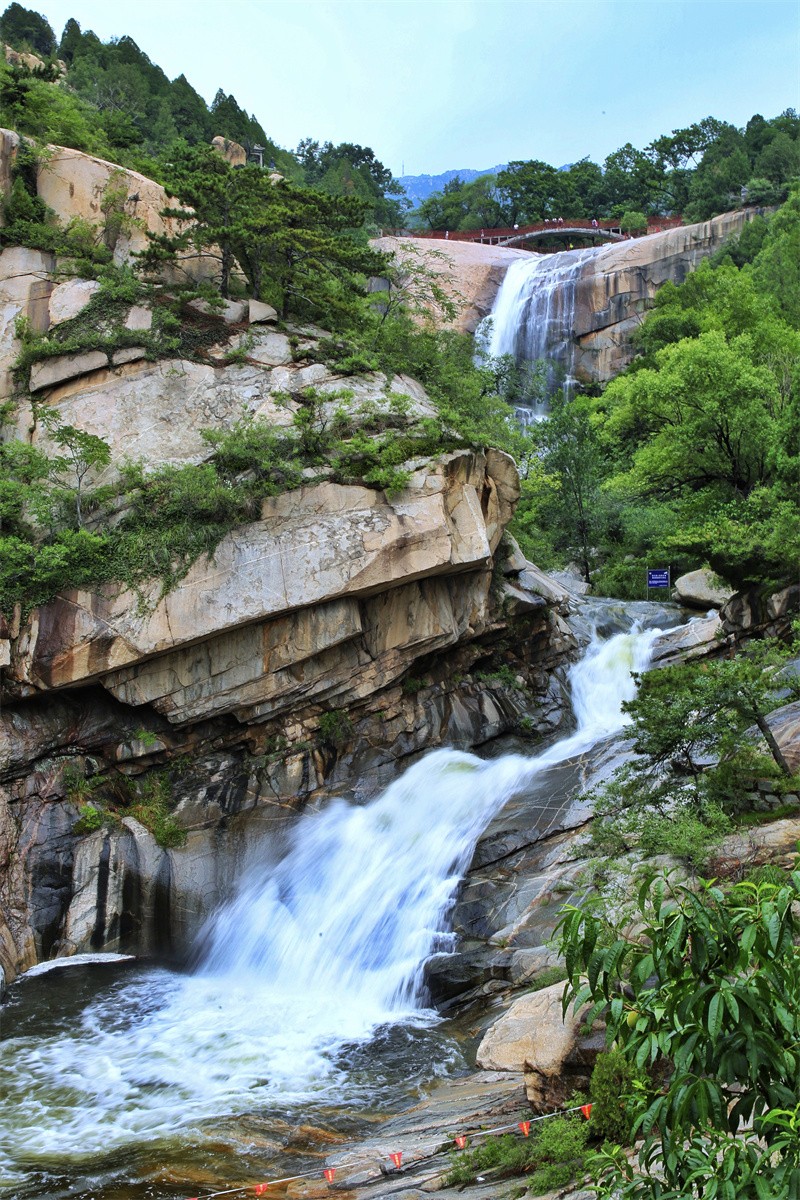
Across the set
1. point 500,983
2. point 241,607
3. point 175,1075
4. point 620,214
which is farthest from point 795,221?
point 175,1075

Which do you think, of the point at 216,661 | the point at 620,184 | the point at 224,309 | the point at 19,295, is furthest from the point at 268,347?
the point at 620,184

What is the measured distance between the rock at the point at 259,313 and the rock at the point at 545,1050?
16.4 m

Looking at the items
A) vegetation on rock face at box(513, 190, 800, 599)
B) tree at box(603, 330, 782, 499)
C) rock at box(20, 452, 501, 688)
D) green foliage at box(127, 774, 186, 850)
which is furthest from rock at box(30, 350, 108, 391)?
tree at box(603, 330, 782, 499)

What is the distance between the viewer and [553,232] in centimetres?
5569

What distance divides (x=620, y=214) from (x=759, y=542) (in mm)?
48336

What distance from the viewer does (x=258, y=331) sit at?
20.8m

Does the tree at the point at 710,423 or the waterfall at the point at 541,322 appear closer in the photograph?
the tree at the point at 710,423

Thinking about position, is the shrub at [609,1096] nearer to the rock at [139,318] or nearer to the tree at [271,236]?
the rock at [139,318]

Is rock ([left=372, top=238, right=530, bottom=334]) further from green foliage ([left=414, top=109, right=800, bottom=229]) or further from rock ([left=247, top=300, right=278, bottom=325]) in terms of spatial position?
rock ([left=247, top=300, right=278, bottom=325])

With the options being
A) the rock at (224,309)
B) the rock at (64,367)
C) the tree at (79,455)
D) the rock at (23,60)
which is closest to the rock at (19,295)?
the rock at (64,367)

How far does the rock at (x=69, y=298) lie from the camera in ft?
65.8

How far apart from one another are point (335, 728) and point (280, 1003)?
5862mm

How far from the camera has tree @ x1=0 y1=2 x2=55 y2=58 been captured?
4797 centimetres

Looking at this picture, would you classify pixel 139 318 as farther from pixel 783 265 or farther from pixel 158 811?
pixel 783 265
